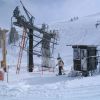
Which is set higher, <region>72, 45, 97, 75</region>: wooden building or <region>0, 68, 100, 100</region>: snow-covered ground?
<region>72, 45, 97, 75</region>: wooden building

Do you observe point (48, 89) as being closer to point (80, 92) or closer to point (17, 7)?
point (80, 92)

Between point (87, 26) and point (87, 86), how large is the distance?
79.9 metres

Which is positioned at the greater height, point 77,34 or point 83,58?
point 77,34

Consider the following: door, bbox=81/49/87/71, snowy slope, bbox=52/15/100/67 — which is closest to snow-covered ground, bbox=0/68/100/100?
door, bbox=81/49/87/71

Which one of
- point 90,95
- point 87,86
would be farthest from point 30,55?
point 90,95

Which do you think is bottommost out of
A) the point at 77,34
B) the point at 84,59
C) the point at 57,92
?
the point at 57,92

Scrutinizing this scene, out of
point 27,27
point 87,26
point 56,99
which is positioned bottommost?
point 56,99

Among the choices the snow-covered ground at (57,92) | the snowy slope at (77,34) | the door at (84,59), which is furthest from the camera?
the snowy slope at (77,34)

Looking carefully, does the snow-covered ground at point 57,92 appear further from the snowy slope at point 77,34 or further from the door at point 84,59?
the snowy slope at point 77,34

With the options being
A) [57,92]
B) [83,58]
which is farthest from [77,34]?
[57,92]

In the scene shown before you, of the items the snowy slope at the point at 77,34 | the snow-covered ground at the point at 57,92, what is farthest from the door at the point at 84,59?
the snowy slope at the point at 77,34

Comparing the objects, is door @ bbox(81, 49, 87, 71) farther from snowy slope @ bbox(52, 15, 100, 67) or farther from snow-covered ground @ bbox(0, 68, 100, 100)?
snowy slope @ bbox(52, 15, 100, 67)

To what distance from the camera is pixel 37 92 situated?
15.2 meters

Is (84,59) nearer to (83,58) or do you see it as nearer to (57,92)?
(83,58)
